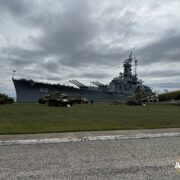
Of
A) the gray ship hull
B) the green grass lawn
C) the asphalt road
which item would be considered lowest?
the asphalt road

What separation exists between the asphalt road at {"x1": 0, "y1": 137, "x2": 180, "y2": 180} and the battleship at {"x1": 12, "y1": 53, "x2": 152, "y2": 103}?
213 feet

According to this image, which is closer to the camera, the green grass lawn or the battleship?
the green grass lawn

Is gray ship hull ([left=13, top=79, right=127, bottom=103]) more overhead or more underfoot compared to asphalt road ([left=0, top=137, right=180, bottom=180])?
more overhead

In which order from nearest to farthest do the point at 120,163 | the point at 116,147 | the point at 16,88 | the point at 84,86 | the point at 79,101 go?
the point at 120,163 < the point at 116,147 < the point at 79,101 < the point at 16,88 < the point at 84,86

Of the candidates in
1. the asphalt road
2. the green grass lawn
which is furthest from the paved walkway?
the green grass lawn

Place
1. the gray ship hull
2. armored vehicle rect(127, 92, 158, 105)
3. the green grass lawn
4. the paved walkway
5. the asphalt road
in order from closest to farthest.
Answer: the asphalt road, the paved walkway, the green grass lawn, armored vehicle rect(127, 92, 158, 105), the gray ship hull

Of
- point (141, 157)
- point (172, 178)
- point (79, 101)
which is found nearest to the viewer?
point (172, 178)

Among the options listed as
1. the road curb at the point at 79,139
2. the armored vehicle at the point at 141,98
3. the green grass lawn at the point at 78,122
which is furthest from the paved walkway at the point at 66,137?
the armored vehicle at the point at 141,98

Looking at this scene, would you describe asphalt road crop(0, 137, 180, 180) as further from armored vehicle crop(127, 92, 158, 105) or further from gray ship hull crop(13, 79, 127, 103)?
gray ship hull crop(13, 79, 127, 103)

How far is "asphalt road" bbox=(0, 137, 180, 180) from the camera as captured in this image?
518 cm

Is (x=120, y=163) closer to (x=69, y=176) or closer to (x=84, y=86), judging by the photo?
(x=69, y=176)

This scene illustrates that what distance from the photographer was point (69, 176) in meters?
5.08

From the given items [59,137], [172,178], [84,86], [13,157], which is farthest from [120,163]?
[84,86]

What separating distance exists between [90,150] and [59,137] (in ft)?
6.81
